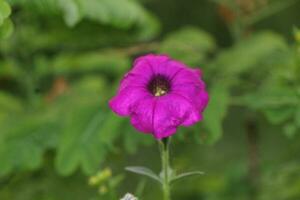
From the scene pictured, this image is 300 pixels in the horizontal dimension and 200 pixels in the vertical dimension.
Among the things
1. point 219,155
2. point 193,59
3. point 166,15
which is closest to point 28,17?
point 193,59

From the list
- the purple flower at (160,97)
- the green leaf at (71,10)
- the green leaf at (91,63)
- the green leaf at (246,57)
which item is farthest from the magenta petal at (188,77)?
the green leaf at (91,63)

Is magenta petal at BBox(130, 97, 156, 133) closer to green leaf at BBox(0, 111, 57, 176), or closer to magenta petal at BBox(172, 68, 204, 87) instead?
magenta petal at BBox(172, 68, 204, 87)

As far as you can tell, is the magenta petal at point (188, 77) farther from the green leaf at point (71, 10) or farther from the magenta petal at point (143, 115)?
the green leaf at point (71, 10)

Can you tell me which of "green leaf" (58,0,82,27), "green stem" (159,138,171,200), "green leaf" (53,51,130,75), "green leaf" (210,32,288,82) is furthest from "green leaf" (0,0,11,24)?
"green leaf" (53,51,130,75)

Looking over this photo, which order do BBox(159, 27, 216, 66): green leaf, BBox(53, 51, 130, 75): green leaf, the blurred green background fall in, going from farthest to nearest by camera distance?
BBox(53, 51, 130, 75): green leaf → BBox(159, 27, 216, 66): green leaf → the blurred green background

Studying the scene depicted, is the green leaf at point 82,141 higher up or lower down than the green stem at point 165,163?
higher up

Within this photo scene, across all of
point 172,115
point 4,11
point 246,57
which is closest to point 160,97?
point 172,115

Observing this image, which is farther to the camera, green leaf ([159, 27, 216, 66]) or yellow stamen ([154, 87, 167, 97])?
green leaf ([159, 27, 216, 66])

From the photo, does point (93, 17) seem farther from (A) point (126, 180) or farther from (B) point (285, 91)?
(A) point (126, 180)
